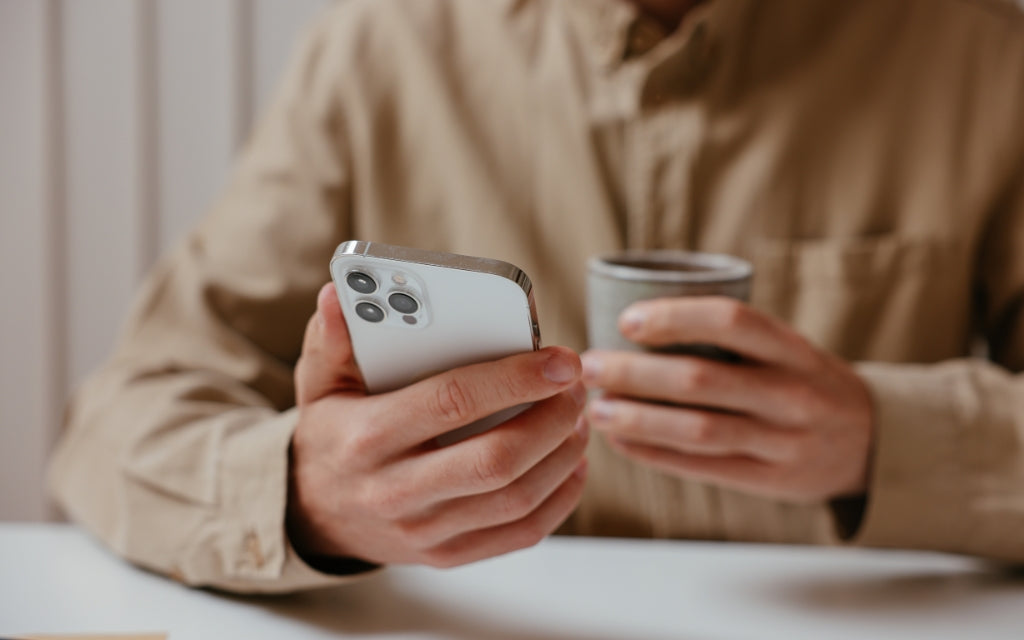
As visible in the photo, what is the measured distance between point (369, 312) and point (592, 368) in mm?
148

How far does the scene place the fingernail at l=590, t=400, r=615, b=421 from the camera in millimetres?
417

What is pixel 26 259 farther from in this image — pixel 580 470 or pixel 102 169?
pixel 580 470

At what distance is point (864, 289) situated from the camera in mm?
624

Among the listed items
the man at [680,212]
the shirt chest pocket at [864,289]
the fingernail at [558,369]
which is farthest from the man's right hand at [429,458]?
the shirt chest pocket at [864,289]

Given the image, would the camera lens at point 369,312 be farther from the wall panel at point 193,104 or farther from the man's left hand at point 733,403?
the wall panel at point 193,104

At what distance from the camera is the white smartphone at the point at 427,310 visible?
26 centimetres

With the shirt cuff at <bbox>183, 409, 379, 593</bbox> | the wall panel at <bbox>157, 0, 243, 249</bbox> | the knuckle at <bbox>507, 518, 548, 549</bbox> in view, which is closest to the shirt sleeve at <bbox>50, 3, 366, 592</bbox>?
the shirt cuff at <bbox>183, 409, 379, 593</bbox>

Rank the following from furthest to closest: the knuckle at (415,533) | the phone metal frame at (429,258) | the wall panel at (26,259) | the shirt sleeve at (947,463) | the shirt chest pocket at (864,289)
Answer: the wall panel at (26,259)
the shirt chest pocket at (864,289)
the shirt sleeve at (947,463)
the knuckle at (415,533)
the phone metal frame at (429,258)

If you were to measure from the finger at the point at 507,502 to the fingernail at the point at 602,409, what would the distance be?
0.06 m

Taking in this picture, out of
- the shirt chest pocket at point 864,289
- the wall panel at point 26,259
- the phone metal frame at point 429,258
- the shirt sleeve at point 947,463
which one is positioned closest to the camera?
the phone metal frame at point 429,258

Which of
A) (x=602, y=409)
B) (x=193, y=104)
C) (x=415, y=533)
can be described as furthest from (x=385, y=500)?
(x=193, y=104)

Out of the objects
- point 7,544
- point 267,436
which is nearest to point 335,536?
point 267,436

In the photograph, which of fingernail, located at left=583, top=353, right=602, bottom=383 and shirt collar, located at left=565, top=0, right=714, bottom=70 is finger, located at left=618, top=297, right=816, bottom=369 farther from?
shirt collar, located at left=565, top=0, right=714, bottom=70

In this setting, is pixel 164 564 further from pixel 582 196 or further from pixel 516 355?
pixel 582 196
